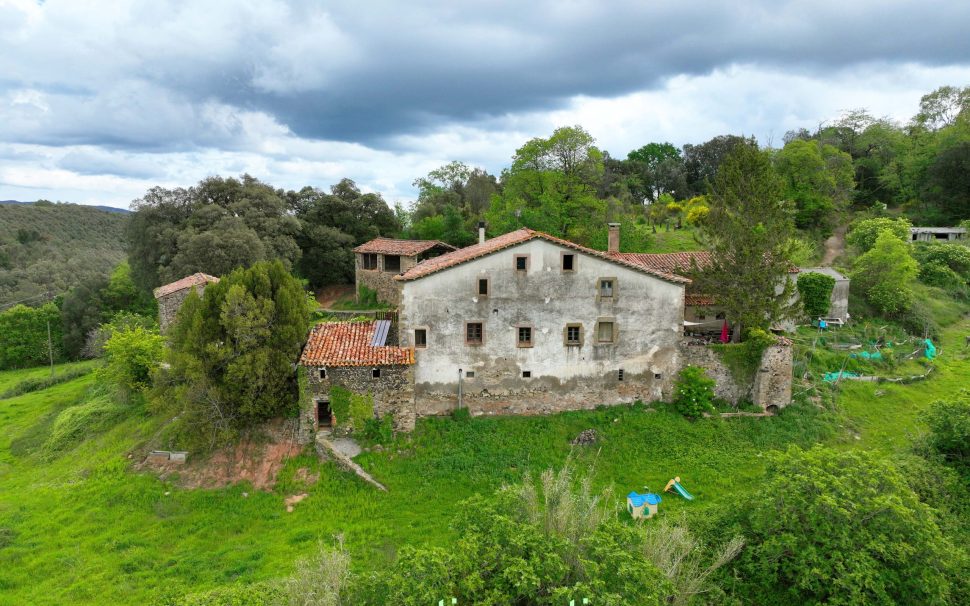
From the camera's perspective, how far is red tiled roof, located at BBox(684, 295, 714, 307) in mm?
29234

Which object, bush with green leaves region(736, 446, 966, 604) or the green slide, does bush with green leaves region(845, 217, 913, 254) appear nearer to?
the green slide

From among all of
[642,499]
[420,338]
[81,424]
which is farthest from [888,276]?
[81,424]

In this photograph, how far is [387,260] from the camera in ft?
145

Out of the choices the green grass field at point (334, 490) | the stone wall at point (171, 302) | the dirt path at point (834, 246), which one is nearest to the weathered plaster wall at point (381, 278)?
the stone wall at point (171, 302)

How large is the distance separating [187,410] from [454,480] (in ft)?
36.5

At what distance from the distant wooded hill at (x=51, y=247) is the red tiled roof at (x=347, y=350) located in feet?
188

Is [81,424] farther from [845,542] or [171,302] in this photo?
[845,542]

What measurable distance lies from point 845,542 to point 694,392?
12.7 metres

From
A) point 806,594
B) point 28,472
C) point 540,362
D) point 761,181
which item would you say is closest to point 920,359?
point 761,181

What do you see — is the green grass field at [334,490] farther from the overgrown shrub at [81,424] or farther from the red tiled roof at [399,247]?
the red tiled roof at [399,247]

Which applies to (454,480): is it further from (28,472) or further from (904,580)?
(28,472)

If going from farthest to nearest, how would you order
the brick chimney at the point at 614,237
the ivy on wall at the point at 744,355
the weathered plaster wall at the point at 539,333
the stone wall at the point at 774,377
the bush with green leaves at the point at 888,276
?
1. the bush with green leaves at the point at 888,276
2. the brick chimney at the point at 614,237
3. the stone wall at the point at 774,377
4. the ivy on wall at the point at 744,355
5. the weathered plaster wall at the point at 539,333

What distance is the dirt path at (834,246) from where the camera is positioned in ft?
160

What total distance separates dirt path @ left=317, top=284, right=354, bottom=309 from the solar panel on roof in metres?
25.2
